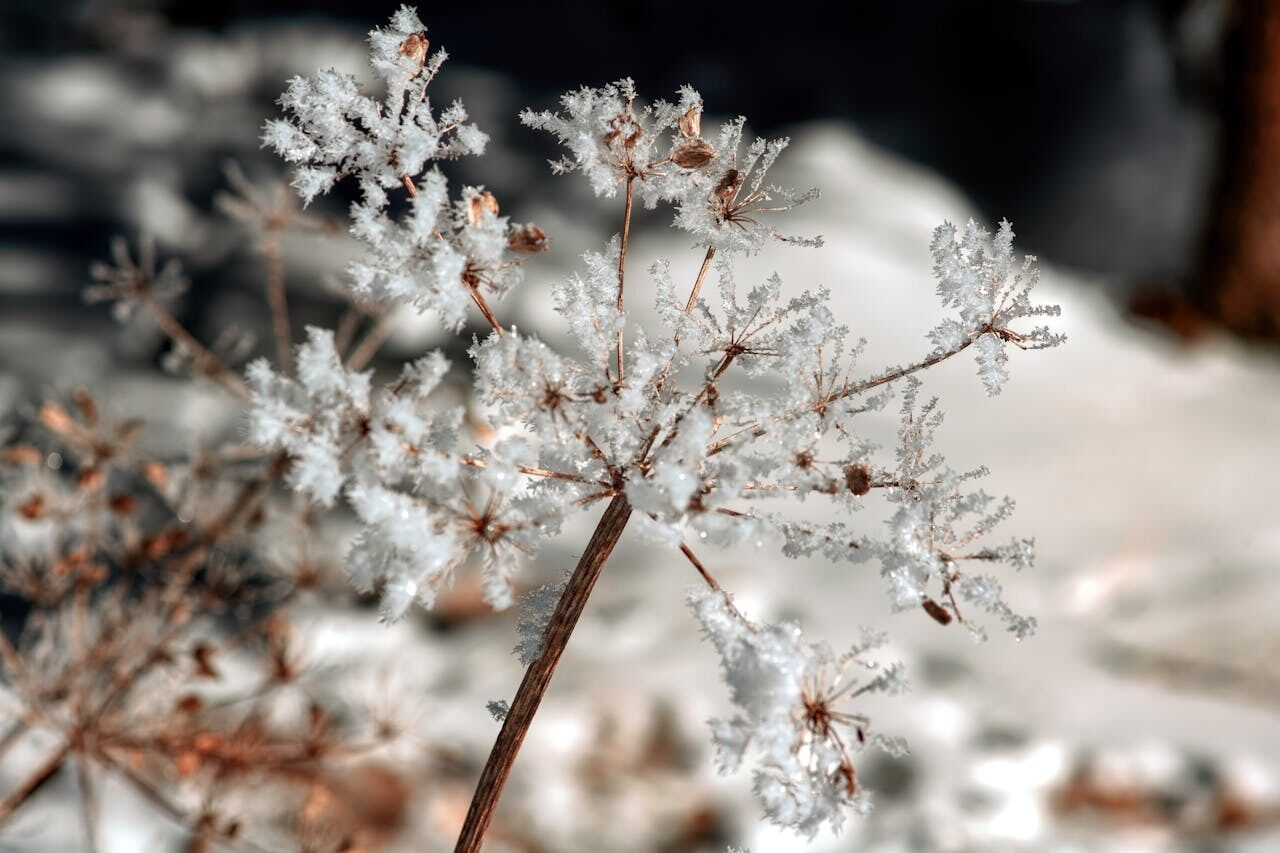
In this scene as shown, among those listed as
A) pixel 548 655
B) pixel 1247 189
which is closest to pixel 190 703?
pixel 548 655

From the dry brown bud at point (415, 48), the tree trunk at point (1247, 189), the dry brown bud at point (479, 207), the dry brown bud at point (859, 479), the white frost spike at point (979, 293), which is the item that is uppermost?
the tree trunk at point (1247, 189)

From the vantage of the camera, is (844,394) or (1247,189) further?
(1247,189)

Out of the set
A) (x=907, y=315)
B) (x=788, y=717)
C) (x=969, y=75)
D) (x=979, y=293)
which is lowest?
(x=788, y=717)

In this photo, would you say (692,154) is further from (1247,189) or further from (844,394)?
(1247,189)

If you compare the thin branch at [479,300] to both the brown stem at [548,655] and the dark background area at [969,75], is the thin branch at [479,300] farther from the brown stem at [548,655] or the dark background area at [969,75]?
the dark background area at [969,75]

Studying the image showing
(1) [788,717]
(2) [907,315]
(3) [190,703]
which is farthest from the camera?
(2) [907,315]

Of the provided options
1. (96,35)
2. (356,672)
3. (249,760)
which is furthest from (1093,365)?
(96,35)

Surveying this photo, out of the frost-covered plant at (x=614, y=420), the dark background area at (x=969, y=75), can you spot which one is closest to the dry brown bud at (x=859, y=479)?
the frost-covered plant at (x=614, y=420)
